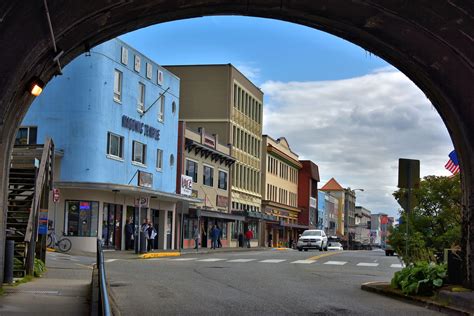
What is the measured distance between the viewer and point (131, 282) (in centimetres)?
1636

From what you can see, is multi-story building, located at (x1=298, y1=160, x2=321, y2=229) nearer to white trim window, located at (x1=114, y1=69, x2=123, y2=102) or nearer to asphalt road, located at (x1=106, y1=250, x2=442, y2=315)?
white trim window, located at (x1=114, y1=69, x2=123, y2=102)

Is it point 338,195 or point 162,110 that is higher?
point 162,110

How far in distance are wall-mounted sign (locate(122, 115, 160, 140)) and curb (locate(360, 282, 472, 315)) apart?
929 inches

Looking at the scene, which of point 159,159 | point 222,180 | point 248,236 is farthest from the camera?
point 248,236

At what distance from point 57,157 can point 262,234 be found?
39.3 metres

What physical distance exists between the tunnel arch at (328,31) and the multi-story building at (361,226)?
5157 inches

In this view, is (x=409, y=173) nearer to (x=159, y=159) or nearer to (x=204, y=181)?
(x=159, y=159)


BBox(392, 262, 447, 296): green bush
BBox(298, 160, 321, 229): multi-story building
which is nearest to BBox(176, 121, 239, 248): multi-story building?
BBox(392, 262, 447, 296): green bush

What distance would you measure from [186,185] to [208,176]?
6720 millimetres

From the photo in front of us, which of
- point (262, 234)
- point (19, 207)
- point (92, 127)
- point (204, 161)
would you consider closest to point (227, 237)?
point (204, 161)

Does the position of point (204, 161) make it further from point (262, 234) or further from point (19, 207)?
point (19, 207)

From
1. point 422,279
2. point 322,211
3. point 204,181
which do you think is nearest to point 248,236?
point 204,181

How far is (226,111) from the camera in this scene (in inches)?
2322

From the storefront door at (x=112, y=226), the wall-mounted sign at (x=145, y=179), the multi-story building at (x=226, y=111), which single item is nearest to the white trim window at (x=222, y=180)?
the multi-story building at (x=226, y=111)
